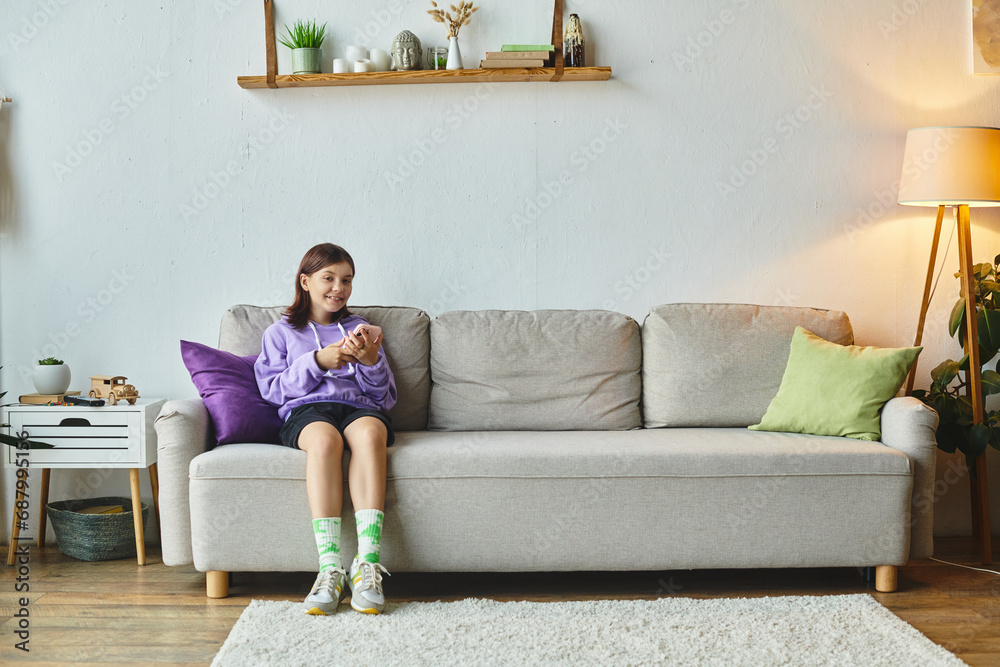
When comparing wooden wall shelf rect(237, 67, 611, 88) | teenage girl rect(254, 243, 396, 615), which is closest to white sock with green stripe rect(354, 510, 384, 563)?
teenage girl rect(254, 243, 396, 615)

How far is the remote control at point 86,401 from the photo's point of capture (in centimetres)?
269

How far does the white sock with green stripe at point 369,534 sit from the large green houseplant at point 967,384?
1979 millimetres

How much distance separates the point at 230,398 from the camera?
2457 mm

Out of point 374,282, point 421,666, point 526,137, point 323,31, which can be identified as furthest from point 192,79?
point 421,666

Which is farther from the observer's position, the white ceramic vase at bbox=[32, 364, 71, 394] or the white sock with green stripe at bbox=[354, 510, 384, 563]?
the white ceramic vase at bbox=[32, 364, 71, 394]

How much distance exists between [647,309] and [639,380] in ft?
1.20

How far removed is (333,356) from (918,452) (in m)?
1.77

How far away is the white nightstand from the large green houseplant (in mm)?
2758

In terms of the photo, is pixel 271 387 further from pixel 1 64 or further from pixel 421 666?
pixel 1 64

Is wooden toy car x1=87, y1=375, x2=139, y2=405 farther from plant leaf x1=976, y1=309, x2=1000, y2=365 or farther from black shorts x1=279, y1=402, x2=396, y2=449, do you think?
plant leaf x1=976, y1=309, x2=1000, y2=365

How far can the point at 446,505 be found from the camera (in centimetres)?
229

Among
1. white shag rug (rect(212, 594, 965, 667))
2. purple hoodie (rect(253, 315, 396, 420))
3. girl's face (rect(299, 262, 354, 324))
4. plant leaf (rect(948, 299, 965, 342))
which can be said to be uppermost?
girl's face (rect(299, 262, 354, 324))

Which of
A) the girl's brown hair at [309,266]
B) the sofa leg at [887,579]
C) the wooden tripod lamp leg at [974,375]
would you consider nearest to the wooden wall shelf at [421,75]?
the girl's brown hair at [309,266]

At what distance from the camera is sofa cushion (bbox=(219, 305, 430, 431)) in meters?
2.76
